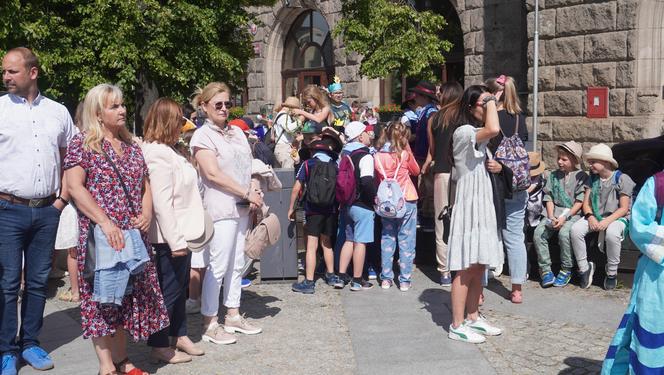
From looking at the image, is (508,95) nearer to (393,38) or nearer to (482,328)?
(482,328)

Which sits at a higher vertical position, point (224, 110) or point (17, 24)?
point (17, 24)

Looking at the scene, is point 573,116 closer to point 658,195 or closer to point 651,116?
point 651,116

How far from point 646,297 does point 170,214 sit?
3.02 meters

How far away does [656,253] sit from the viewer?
3812 mm

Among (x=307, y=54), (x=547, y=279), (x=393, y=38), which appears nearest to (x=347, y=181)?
(x=547, y=279)

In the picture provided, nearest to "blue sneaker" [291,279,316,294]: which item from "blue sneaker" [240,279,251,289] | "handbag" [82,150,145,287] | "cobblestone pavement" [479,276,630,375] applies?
"blue sneaker" [240,279,251,289]

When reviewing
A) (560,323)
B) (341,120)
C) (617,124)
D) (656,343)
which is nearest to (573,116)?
(617,124)

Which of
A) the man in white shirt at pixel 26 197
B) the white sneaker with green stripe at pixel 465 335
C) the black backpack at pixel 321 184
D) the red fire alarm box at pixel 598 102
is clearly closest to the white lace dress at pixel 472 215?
the white sneaker with green stripe at pixel 465 335

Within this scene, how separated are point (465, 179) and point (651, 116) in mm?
Answer: 6585

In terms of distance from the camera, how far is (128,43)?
12648mm

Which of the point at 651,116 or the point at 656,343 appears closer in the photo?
the point at 656,343

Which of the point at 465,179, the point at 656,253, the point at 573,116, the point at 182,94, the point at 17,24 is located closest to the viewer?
the point at 656,253

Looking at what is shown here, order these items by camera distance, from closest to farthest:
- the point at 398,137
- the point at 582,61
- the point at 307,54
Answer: the point at 398,137
the point at 582,61
the point at 307,54

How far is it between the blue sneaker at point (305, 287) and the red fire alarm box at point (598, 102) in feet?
20.9
